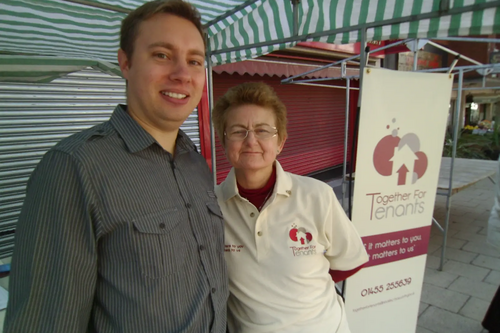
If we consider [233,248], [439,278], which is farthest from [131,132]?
[439,278]

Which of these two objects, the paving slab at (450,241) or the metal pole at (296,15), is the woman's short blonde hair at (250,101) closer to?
the metal pole at (296,15)

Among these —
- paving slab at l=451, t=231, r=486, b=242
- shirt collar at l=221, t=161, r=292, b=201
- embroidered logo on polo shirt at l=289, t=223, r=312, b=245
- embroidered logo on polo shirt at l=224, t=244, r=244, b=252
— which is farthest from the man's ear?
paving slab at l=451, t=231, r=486, b=242

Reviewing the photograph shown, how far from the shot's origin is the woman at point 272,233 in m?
1.52

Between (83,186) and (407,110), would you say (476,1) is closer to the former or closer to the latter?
(407,110)

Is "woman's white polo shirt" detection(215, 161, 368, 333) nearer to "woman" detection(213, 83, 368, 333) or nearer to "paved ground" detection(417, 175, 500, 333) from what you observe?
"woman" detection(213, 83, 368, 333)

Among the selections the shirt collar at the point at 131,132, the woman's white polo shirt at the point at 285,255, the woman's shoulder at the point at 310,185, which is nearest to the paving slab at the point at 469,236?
the woman's white polo shirt at the point at 285,255

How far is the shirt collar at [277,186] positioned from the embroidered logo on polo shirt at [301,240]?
19 centimetres

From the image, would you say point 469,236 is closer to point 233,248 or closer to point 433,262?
point 433,262

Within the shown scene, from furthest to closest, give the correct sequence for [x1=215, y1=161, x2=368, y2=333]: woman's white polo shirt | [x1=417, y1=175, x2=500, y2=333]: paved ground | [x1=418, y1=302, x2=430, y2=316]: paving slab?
[x1=418, y1=302, x2=430, y2=316]: paving slab < [x1=417, y1=175, x2=500, y2=333]: paved ground < [x1=215, y1=161, x2=368, y2=333]: woman's white polo shirt

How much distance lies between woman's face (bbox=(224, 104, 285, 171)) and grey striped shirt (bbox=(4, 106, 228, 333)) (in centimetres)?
43

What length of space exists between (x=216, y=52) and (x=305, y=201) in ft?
6.12

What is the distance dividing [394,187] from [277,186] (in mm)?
979

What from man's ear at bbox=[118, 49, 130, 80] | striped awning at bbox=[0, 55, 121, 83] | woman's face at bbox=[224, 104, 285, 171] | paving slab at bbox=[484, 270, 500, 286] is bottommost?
paving slab at bbox=[484, 270, 500, 286]

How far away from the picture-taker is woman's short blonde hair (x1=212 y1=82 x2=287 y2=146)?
1648 mm
